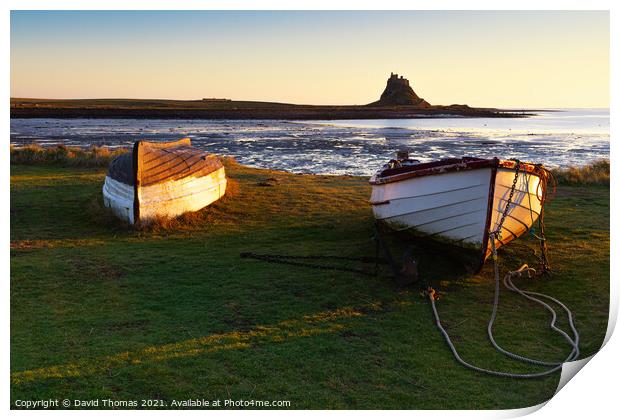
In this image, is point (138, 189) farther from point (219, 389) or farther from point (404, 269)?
point (219, 389)

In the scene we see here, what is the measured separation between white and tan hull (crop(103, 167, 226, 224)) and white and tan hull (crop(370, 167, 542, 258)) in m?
4.47

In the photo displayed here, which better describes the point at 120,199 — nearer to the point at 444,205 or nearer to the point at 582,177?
the point at 444,205

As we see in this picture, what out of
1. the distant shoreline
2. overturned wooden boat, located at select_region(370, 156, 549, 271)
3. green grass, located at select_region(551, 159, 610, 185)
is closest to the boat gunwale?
overturned wooden boat, located at select_region(370, 156, 549, 271)

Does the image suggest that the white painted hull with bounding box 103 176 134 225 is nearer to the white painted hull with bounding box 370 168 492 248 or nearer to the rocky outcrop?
the white painted hull with bounding box 370 168 492 248

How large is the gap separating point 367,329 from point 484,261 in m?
2.60

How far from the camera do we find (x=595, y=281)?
8453 millimetres

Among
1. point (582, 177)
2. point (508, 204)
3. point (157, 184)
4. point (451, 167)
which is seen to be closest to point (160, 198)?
point (157, 184)

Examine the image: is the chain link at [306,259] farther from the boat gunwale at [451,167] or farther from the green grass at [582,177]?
the green grass at [582,177]

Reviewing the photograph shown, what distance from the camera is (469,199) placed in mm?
8367

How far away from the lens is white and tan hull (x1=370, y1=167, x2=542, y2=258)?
27.1 ft

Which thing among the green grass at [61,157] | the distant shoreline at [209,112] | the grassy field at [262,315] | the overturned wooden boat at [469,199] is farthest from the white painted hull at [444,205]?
the distant shoreline at [209,112]

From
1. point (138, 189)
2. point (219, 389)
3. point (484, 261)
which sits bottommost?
point (219, 389)

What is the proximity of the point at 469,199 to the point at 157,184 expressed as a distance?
607 cm

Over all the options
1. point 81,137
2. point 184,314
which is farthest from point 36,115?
point 184,314
